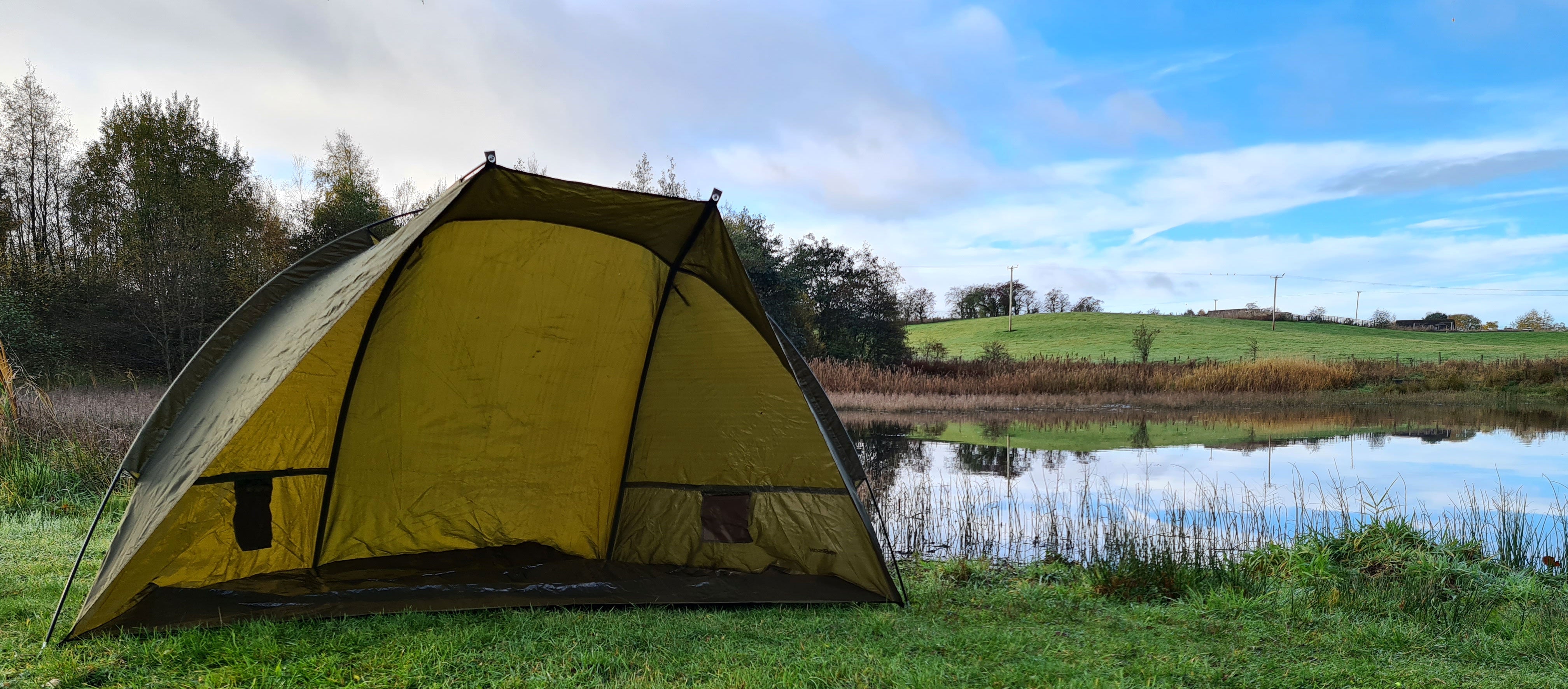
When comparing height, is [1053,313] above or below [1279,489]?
above

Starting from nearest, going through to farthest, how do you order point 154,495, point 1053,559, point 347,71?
1. point 154,495
2. point 1053,559
3. point 347,71

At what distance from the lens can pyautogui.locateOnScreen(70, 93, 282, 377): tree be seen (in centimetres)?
1705

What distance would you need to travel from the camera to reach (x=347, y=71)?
23.6ft

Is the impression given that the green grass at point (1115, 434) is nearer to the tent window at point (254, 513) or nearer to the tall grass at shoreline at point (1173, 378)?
the tall grass at shoreline at point (1173, 378)

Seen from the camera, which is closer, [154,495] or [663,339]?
[154,495]

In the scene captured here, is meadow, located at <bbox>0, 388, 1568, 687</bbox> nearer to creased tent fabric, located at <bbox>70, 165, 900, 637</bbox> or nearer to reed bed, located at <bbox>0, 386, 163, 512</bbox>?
creased tent fabric, located at <bbox>70, 165, 900, 637</bbox>

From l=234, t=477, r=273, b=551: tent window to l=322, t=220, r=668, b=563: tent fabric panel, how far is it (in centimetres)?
31

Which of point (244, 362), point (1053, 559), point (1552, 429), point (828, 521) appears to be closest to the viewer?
point (244, 362)

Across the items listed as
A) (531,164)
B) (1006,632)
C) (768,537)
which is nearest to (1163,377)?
(531,164)

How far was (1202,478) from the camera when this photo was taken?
354 inches

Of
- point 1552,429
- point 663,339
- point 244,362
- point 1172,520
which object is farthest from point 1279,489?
point 1552,429

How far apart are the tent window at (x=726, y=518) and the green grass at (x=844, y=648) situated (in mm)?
648

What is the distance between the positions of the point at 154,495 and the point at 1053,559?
4.81m

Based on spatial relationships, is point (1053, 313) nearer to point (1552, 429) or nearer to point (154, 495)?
point (1552, 429)
